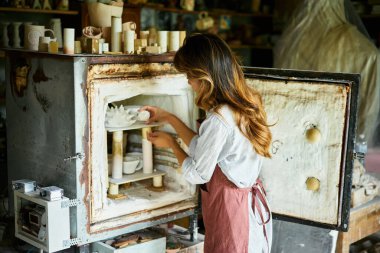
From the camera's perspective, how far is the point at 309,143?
247cm

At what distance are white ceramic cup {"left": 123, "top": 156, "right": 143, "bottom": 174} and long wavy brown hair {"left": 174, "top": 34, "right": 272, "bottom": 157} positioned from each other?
0.62 meters

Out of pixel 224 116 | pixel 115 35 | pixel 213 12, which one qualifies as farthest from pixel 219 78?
pixel 213 12

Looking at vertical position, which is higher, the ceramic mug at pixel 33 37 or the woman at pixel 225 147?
the ceramic mug at pixel 33 37

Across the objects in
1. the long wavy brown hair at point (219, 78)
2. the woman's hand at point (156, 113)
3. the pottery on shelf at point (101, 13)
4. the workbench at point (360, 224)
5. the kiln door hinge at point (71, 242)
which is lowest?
the workbench at point (360, 224)

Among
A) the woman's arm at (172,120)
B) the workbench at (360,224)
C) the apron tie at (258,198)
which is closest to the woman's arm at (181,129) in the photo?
the woman's arm at (172,120)

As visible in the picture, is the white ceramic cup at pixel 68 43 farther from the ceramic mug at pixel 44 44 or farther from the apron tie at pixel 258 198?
the apron tie at pixel 258 198

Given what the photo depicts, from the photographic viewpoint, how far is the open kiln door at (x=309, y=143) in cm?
236

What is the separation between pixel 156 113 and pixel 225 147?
49 centimetres

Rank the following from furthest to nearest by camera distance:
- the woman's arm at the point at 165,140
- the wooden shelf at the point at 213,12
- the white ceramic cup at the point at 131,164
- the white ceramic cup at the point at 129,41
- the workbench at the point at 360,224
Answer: the wooden shelf at the point at 213,12 → the workbench at the point at 360,224 → the white ceramic cup at the point at 131,164 → the woman's arm at the point at 165,140 → the white ceramic cup at the point at 129,41

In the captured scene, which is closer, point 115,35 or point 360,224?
point 115,35

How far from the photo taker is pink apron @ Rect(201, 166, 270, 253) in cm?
234

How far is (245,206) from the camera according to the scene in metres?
2.37

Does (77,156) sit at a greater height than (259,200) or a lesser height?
greater

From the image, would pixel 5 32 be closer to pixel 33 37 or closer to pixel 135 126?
pixel 33 37
